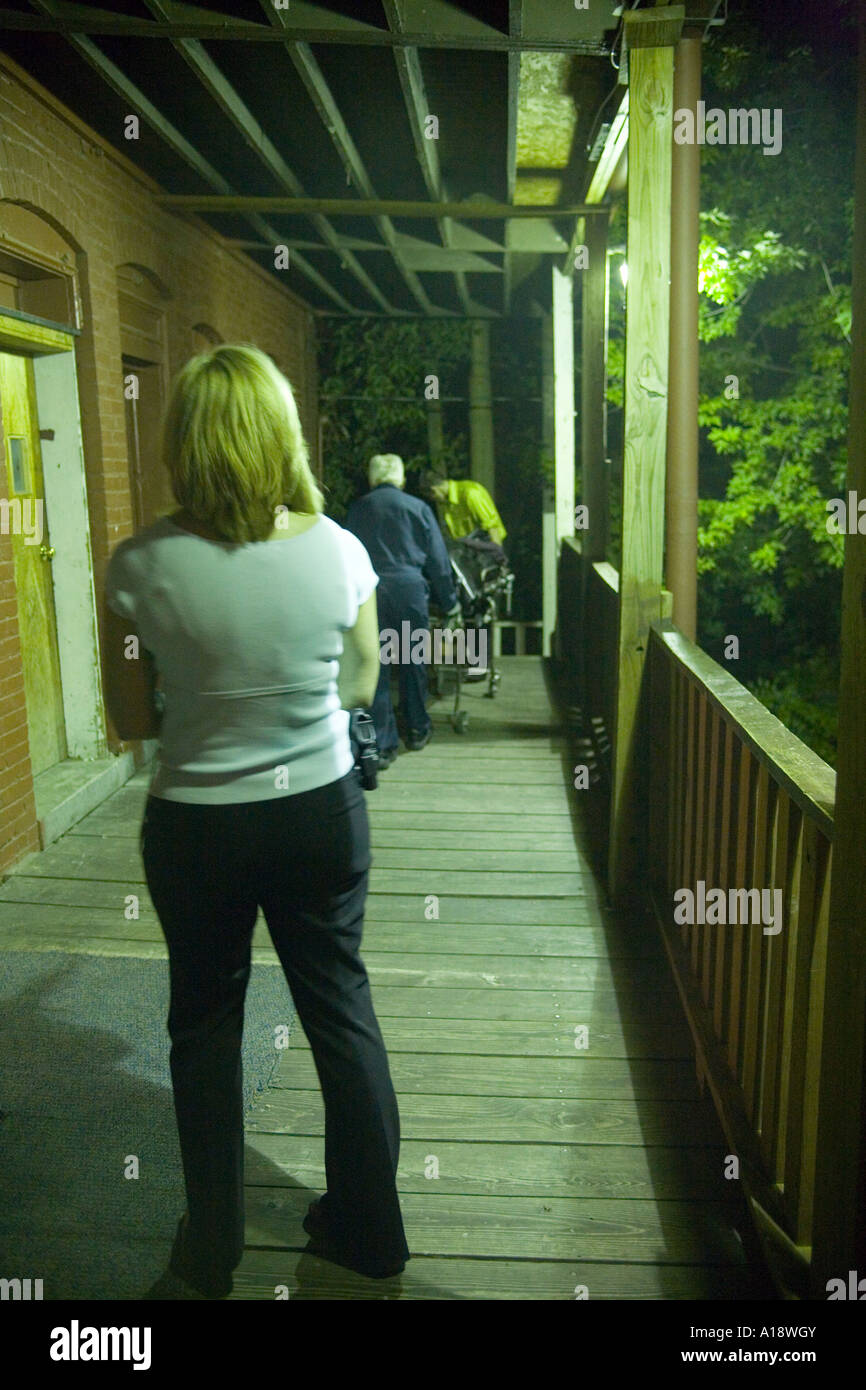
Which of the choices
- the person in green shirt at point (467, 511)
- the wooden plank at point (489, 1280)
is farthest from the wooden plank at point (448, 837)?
the person in green shirt at point (467, 511)

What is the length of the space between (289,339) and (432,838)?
267 inches

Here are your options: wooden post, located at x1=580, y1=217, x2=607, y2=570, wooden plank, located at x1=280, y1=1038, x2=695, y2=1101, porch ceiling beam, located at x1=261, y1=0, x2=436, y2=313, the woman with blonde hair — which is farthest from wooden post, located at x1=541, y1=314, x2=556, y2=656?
the woman with blonde hair

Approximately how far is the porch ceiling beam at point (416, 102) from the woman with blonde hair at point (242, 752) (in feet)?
9.45

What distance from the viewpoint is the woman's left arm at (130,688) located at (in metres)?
1.91

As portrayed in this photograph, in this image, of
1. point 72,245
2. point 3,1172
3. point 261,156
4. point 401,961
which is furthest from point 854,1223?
point 261,156

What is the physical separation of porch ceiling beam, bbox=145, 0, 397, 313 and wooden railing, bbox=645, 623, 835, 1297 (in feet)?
10.2

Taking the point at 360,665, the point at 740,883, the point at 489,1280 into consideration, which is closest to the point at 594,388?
the point at 740,883

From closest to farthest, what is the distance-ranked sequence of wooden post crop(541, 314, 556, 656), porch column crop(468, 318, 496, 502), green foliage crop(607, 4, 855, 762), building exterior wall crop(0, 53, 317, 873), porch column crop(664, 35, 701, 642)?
porch column crop(664, 35, 701, 642), building exterior wall crop(0, 53, 317, 873), green foliage crop(607, 4, 855, 762), wooden post crop(541, 314, 556, 656), porch column crop(468, 318, 496, 502)

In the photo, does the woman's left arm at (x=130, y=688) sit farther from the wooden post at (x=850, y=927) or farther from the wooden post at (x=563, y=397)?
the wooden post at (x=563, y=397)

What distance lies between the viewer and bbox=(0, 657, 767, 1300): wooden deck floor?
89.0 inches

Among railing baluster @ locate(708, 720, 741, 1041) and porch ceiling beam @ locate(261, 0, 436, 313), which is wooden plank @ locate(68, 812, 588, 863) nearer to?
railing baluster @ locate(708, 720, 741, 1041)

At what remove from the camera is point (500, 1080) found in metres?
2.96

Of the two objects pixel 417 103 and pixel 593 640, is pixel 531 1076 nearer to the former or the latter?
pixel 593 640

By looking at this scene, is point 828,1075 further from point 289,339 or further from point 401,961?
point 289,339
